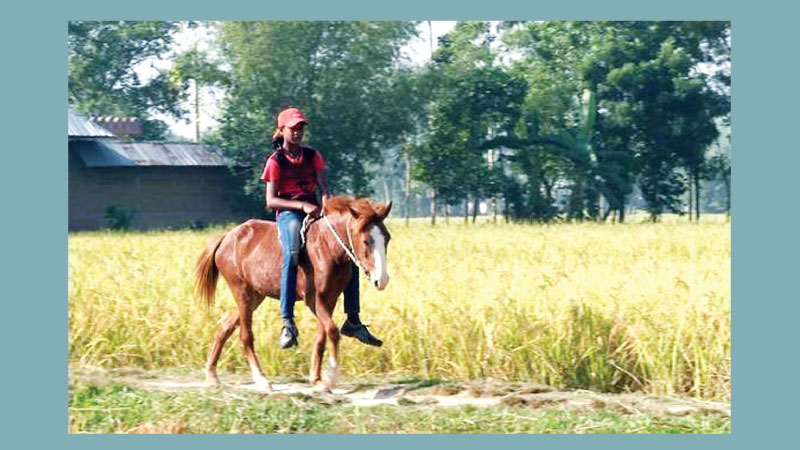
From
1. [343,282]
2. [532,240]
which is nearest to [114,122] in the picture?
[532,240]

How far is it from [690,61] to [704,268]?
23.1m

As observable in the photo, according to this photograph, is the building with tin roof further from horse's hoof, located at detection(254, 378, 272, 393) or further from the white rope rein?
the white rope rein

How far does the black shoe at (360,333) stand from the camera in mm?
8320

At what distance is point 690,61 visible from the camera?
34.1m

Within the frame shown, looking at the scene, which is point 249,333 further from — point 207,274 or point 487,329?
point 487,329

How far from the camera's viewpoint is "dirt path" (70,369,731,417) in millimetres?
7891

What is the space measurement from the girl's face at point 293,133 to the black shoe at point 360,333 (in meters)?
1.49

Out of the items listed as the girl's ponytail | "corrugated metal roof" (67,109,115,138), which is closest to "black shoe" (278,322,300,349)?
the girl's ponytail

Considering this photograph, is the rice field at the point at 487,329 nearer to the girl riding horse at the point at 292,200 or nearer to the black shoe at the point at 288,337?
the girl riding horse at the point at 292,200

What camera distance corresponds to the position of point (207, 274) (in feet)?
29.9

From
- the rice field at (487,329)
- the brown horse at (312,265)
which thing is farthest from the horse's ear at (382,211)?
the rice field at (487,329)

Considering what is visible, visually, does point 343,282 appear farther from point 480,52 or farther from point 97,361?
point 480,52

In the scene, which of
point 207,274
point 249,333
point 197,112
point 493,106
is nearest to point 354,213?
point 249,333

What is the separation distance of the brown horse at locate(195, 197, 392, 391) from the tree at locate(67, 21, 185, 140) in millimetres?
29163
